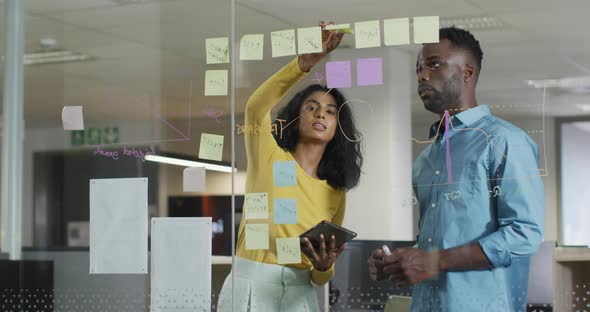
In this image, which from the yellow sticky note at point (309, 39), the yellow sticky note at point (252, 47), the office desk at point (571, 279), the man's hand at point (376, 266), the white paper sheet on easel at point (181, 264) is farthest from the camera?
the white paper sheet on easel at point (181, 264)

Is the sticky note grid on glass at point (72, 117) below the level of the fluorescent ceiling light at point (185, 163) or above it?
above

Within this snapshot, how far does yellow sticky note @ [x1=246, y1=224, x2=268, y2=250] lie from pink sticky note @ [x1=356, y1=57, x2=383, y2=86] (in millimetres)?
626

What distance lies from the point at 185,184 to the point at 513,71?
1.31m

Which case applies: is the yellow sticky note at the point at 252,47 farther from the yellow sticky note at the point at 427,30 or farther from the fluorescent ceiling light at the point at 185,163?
the yellow sticky note at the point at 427,30

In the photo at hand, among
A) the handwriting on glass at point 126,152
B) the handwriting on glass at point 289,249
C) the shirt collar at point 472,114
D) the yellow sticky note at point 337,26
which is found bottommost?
the handwriting on glass at point 289,249

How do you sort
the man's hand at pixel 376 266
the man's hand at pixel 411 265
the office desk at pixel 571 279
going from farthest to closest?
the man's hand at pixel 376 266 → the man's hand at pixel 411 265 → the office desk at pixel 571 279

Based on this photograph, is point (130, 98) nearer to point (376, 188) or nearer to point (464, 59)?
point (376, 188)

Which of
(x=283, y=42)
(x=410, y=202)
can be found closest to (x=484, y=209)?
(x=410, y=202)

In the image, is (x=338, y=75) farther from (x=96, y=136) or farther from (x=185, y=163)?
(x=96, y=136)

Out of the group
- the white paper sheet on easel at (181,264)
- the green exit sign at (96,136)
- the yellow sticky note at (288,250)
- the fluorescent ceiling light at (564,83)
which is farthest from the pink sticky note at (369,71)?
the green exit sign at (96,136)

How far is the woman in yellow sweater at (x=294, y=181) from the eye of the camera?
3.22 metres

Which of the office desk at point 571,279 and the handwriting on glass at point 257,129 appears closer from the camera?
the office desk at point 571,279

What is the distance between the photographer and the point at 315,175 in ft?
10.7

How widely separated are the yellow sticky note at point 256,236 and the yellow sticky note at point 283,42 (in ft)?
2.04
